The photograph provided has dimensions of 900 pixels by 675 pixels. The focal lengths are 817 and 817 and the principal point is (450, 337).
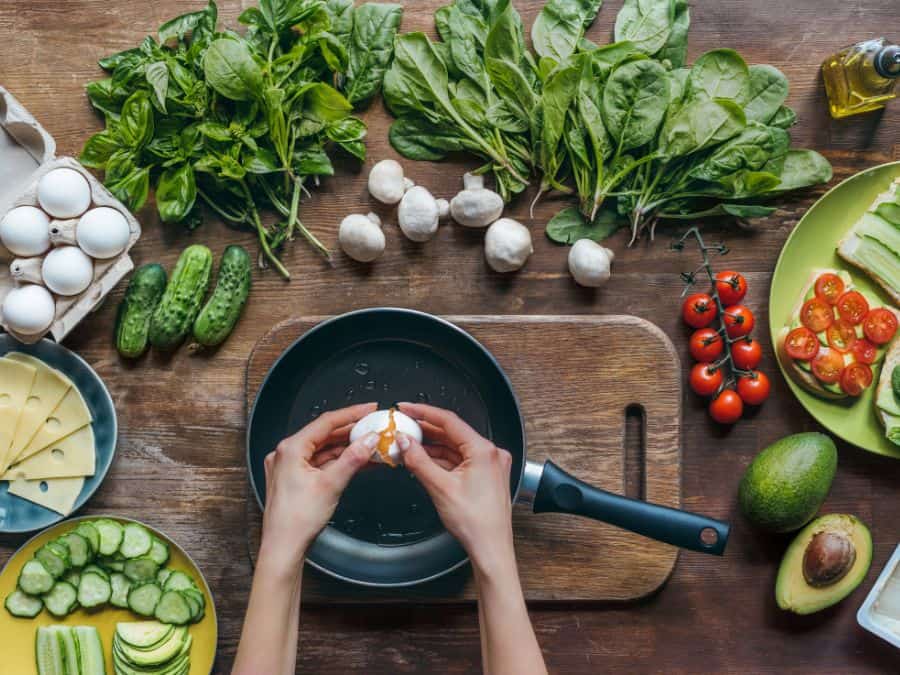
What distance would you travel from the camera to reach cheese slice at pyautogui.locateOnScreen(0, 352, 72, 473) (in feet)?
5.04

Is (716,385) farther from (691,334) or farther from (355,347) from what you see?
(355,347)

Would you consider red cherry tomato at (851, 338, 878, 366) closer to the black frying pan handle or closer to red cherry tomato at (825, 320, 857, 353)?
red cherry tomato at (825, 320, 857, 353)

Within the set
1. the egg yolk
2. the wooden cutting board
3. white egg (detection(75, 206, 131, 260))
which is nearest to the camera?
the egg yolk

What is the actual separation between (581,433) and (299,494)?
22.9 inches

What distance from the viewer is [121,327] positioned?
1.56m

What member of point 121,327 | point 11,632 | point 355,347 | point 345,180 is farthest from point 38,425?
point 345,180

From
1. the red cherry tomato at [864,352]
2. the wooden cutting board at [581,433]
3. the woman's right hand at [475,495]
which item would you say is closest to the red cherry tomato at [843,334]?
the red cherry tomato at [864,352]

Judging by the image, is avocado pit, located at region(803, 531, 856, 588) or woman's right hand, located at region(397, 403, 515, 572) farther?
avocado pit, located at region(803, 531, 856, 588)

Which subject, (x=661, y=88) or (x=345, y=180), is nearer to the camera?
(x=661, y=88)

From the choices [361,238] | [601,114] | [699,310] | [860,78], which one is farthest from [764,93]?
[361,238]

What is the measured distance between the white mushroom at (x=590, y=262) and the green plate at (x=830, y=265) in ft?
1.08

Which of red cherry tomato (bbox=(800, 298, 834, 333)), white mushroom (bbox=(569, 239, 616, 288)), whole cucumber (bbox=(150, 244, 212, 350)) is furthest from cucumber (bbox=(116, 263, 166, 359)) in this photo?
red cherry tomato (bbox=(800, 298, 834, 333))

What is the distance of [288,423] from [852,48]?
1.31m

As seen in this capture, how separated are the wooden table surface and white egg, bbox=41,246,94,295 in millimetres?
156
